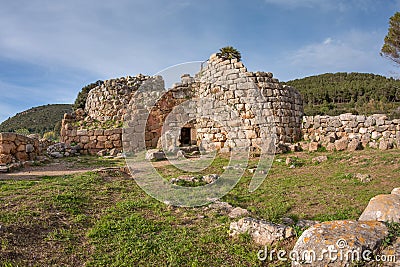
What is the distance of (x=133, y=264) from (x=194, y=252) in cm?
77

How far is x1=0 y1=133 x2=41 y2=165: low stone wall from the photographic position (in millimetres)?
10531

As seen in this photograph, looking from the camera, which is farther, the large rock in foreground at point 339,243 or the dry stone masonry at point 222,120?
the dry stone masonry at point 222,120

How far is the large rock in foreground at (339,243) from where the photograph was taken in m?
3.06

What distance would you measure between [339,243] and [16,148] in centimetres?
1134

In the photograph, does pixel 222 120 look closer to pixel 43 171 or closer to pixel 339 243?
pixel 43 171

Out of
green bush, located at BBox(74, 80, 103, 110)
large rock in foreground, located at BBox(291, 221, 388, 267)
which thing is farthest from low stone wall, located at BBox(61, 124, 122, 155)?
green bush, located at BBox(74, 80, 103, 110)

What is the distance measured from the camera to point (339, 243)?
3.17m

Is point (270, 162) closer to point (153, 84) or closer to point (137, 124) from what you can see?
point (137, 124)

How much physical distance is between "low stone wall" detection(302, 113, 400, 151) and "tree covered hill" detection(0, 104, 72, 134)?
30.6 m

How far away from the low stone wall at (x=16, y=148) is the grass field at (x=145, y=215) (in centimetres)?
358

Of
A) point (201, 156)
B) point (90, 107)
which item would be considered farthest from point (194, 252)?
point (90, 107)

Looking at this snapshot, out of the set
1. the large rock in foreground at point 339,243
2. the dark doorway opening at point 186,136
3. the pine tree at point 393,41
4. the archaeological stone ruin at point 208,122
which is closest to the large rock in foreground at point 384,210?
the large rock in foreground at point 339,243

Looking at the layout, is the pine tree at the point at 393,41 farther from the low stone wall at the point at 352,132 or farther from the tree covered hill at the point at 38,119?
the tree covered hill at the point at 38,119

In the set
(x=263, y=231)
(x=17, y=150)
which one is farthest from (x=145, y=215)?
(x=17, y=150)
